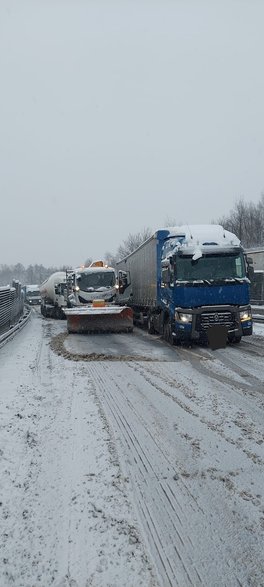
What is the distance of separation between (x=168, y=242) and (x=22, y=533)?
11.7 metres

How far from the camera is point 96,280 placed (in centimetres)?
1902

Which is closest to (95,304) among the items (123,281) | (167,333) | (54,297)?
(123,281)

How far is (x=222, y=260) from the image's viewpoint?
12617 millimetres

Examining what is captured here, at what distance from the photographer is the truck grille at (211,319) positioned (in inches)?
479

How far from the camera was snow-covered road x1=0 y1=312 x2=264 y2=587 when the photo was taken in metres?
3.00

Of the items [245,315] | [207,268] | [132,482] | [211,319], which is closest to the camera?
[132,482]

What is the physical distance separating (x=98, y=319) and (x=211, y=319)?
20.6 ft

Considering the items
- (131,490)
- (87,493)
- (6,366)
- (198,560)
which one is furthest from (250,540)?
(6,366)

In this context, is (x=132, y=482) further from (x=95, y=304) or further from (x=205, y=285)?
(x=95, y=304)

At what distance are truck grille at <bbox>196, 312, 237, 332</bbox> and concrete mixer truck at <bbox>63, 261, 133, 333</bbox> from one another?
566 centimetres

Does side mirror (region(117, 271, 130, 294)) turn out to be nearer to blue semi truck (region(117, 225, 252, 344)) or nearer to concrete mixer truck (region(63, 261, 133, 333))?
concrete mixer truck (region(63, 261, 133, 333))

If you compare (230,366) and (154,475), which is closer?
(154,475)

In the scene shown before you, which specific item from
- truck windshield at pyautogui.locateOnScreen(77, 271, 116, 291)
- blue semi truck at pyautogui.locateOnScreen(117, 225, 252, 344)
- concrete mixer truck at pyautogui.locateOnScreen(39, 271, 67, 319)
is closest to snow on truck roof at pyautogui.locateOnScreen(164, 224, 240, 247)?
blue semi truck at pyautogui.locateOnScreen(117, 225, 252, 344)

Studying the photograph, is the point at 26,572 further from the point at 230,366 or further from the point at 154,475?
the point at 230,366
